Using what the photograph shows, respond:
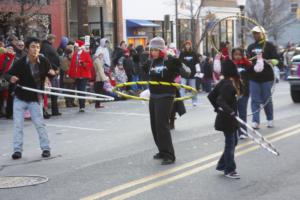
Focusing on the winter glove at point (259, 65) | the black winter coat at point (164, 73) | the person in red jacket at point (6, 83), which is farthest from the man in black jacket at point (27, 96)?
the person in red jacket at point (6, 83)

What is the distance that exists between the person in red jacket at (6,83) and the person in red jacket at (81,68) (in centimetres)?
204

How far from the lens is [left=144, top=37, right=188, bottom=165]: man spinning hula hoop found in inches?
367

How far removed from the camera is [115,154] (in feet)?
33.5

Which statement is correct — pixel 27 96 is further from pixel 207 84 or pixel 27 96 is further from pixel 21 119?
pixel 207 84

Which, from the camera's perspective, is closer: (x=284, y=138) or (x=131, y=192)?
(x=131, y=192)

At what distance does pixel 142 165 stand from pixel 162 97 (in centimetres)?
106

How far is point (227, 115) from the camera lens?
8242 millimetres

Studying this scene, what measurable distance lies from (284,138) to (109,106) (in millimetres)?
8362

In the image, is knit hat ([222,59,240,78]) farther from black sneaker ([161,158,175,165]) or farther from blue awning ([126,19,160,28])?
blue awning ([126,19,160,28])

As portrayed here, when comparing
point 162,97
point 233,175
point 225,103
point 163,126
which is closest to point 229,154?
point 233,175

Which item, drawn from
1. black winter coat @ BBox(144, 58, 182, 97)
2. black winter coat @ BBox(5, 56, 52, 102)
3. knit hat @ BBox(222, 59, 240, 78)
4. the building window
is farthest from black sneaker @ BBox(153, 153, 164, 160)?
the building window

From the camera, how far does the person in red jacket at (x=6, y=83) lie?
15.2 m

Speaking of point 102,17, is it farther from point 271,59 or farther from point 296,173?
point 296,173

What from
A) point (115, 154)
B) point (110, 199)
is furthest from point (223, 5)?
point (110, 199)
